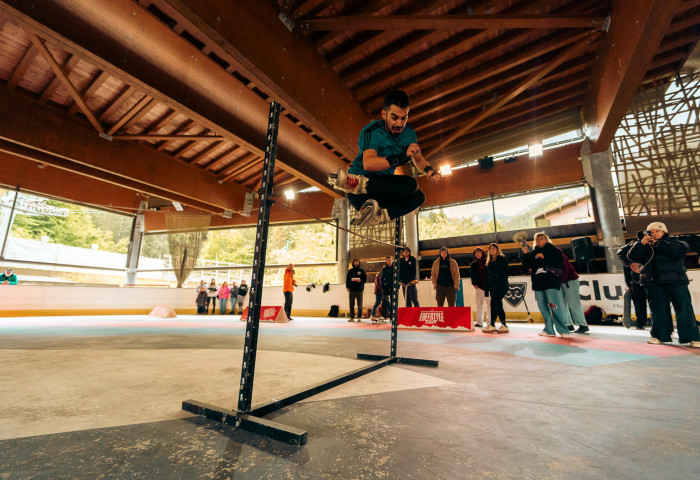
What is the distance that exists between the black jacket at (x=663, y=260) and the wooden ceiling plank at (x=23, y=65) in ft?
40.5

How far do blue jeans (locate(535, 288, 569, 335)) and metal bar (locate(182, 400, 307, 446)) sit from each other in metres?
4.98

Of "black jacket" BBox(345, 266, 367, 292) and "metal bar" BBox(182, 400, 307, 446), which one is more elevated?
"black jacket" BBox(345, 266, 367, 292)

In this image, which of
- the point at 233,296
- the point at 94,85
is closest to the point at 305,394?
the point at 94,85

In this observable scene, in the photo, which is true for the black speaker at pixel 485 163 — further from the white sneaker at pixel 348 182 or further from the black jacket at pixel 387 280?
the white sneaker at pixel 348 182

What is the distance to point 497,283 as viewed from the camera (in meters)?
5.50

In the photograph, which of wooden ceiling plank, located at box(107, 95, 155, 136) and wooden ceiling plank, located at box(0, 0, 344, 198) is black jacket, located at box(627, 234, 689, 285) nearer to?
wooden ceiling plank, located at box(0, 0, 344, 198)

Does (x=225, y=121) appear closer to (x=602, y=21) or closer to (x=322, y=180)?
(x=322, y=180)

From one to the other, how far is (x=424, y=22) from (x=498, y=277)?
16.1ft

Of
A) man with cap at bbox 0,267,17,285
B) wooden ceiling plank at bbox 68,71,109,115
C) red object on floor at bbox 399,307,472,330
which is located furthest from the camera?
man with cap at bbox 0,267,17,285

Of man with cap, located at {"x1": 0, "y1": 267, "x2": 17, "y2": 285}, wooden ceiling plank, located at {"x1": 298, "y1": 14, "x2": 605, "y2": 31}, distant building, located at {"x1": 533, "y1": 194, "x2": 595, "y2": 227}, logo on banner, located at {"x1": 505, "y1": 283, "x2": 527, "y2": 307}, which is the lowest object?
logo on banner, located at {"x1": 505, "y1": 283, "x2": 527, "y2": 307}

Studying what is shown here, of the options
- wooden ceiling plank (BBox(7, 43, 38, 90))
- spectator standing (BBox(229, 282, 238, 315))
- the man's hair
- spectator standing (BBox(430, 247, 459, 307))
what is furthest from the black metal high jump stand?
spectator standing (BBox(229, 282, 238, 315))

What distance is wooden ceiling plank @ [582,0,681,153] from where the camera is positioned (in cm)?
479

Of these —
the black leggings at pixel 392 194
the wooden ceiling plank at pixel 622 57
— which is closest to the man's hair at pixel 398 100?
the black leggings at pixel 392 194

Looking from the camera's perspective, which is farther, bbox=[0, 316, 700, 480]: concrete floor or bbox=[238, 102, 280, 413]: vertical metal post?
bbox=[238, 102, 280, 413]: vertical metal post
